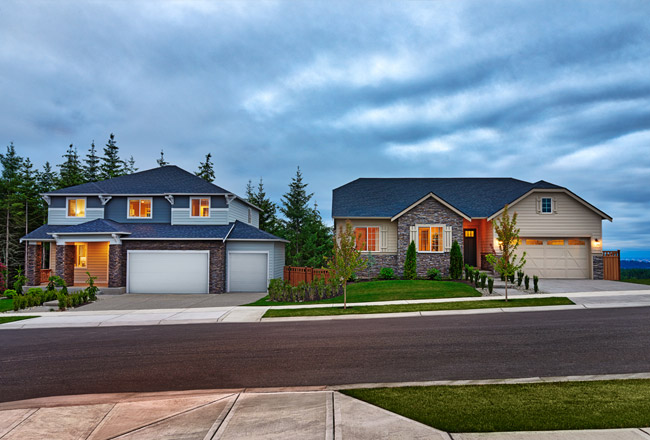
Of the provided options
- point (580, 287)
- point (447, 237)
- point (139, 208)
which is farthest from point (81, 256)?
point (580, 287)

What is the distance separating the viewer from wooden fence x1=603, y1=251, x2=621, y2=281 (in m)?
24.4

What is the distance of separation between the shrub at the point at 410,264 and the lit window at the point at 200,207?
1433cm

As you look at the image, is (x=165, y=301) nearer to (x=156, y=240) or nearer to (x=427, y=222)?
(x=156, y=240)

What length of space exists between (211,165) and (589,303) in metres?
49.4

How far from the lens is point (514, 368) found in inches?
300

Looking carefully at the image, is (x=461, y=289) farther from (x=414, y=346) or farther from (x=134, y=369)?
(x=134, y=369)

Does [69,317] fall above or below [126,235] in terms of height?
below

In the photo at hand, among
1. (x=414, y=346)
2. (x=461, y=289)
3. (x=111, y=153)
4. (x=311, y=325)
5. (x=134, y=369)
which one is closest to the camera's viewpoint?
(x=134, y=369)

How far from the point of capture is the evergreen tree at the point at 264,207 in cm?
4653

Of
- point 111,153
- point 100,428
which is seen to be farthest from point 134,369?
point 111,153

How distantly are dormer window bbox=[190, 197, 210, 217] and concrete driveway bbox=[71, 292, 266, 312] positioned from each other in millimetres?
6240

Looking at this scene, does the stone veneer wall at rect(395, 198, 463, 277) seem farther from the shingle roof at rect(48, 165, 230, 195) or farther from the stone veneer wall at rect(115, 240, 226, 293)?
the shingle roof at rect(48, 165, 230, 195)

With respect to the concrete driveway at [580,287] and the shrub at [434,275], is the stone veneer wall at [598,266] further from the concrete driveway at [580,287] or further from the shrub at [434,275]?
the shrub at [434,275]

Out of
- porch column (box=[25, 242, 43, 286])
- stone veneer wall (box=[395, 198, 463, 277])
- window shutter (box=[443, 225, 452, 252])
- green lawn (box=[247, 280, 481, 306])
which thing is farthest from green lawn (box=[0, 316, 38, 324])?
window shutter (box=[443, 225, 452, 252])
